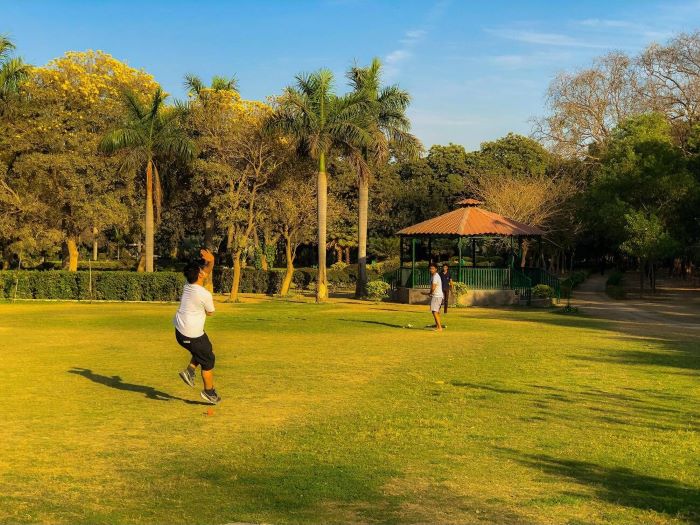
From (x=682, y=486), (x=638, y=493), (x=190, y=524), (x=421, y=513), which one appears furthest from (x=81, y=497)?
(x=682, y=486)

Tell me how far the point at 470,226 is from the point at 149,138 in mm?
15247

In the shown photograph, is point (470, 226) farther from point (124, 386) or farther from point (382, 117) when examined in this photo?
point (124, 386)

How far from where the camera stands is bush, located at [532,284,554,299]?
30.4m

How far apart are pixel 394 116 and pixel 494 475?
91.6 feet

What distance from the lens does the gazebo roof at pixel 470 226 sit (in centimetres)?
3122

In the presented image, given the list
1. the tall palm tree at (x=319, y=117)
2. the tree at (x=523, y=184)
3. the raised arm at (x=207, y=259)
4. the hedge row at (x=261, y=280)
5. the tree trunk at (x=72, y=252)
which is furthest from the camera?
the tree at (x=523, y=184)

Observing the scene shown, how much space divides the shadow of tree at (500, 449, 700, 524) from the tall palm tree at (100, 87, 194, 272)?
92.4ft

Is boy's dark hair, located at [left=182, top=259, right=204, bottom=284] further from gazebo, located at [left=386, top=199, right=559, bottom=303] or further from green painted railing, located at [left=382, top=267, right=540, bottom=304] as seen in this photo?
green painted railing, located at [left=382, top=267, right=540, bottom=304]

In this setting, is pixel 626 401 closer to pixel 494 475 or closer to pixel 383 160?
pixel 494 475

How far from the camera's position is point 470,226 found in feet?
104

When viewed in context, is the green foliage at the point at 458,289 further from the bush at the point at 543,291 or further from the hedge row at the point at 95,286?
the hedge row at the point at 95,286

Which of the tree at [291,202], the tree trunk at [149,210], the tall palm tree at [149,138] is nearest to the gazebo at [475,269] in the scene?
the tree at [291,202]

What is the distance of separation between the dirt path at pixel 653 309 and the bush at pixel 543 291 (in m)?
1.38

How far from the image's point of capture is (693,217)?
119 feet
